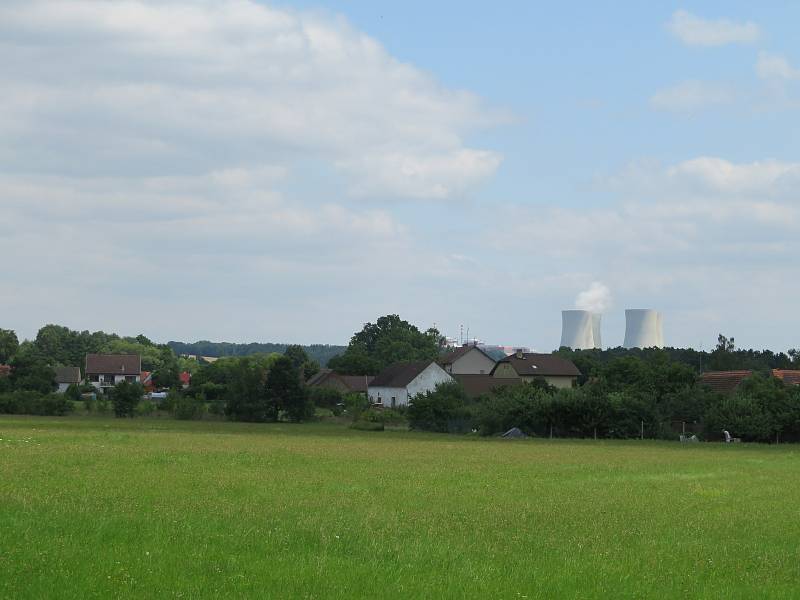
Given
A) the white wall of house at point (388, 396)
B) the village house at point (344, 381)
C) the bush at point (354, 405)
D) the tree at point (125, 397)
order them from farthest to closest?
the village house at point (344, 381) → the white wall of house at point (388, 396) → the bush at point (354, 405) → the tree at point (125, 397)

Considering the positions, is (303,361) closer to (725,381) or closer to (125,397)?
(125,397)

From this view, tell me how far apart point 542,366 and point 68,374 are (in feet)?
273

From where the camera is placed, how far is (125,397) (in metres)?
87.7

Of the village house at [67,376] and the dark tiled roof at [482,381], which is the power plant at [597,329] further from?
the village house at [67,376]

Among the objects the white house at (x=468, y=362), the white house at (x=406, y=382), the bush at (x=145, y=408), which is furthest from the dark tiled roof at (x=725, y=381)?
the white house at (x=468, y=362)

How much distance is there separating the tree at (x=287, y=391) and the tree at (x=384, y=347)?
61.8m

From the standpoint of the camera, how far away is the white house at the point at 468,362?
13762cm

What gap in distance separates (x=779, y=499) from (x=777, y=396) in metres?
42.6

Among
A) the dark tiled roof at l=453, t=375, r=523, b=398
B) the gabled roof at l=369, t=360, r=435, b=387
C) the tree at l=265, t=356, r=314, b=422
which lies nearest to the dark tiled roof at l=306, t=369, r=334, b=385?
the gabled roof at l=369, t=360, r=435, b=387

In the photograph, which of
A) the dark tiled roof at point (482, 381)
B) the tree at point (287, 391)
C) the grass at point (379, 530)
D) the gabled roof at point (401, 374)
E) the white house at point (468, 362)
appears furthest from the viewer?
the white house at point (468, 362)

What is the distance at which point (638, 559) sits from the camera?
17000mm

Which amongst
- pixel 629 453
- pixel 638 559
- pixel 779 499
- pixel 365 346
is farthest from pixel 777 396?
pixel 365 346

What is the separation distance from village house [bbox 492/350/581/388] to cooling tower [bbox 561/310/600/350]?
15629 mm

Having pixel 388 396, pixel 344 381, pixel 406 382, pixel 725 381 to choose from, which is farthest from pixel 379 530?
pixel 344 381
